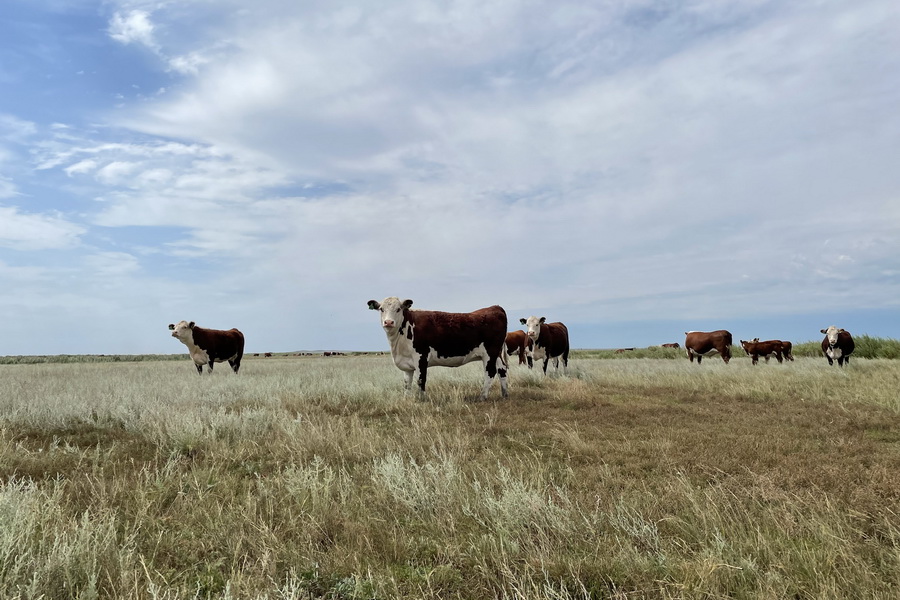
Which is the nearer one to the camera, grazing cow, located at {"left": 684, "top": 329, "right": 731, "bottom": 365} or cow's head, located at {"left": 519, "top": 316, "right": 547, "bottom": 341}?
cow's head, located at {"left": 519, "top": 316, "right": 547, "bottom": 341}

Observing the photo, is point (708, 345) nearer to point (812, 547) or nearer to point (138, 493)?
point (812, 547)

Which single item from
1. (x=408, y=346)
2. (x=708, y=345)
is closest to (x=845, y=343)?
(x=708, y=345)

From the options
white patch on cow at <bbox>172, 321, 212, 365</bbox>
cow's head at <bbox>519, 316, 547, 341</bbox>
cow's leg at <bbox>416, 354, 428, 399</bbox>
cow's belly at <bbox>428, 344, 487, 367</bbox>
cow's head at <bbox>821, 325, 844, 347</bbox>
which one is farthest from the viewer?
cow's head at <bbox>821, 325, 844, 347</bbox>

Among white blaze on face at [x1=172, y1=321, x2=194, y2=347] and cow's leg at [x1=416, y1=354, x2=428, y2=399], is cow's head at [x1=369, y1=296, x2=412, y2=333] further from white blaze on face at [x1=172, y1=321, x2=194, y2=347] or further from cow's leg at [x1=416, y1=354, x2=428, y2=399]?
white blaze on face at [x1=172, y1=321, x2=194, y2=347]

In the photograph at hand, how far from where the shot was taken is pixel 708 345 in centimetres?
2795

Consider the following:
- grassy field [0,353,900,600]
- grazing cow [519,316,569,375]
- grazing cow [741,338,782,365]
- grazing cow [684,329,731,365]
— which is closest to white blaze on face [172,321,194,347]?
grassy field [0,353,900,600]

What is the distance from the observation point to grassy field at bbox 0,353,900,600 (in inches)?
126

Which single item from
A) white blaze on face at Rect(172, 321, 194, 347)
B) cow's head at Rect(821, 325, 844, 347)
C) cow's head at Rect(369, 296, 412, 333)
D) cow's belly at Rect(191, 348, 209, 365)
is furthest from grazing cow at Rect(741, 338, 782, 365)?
white blaze on face at Rect(172, 321, 194, 347)

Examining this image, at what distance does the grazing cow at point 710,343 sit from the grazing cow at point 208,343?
23.4 m

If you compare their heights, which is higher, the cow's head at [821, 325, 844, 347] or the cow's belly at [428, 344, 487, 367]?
the cow's head at [821, 325, 844, 347]

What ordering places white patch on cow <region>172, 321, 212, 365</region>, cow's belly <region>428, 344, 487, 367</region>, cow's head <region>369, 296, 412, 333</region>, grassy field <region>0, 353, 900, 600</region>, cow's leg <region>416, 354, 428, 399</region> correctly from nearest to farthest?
→ grassy field <region>0, 353, 900, 600</region> → cow's head <region>369, 296, 412, 333</region> → cow's leg <region>416, 354, 428, 399</region> → cow's belly <region>428, 344, 487, 367</region> → white patch on cow <region>172, 321, 212, 365</region>

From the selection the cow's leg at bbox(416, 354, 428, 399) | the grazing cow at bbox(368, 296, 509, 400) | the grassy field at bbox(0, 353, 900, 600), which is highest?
the grazing cow at bbox(368, 296, 509, 400)

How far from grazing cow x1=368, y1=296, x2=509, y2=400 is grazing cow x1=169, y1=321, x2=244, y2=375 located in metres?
11.5

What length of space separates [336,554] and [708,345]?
28.7 meters
